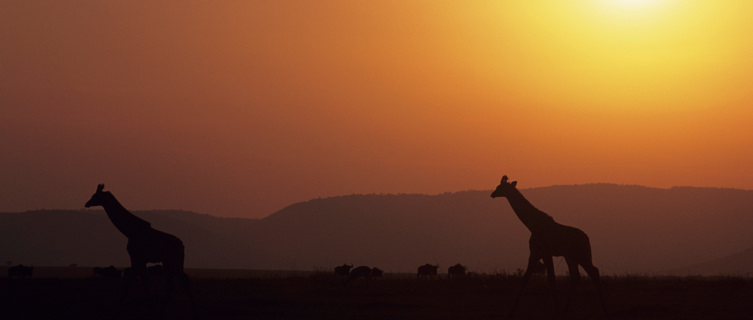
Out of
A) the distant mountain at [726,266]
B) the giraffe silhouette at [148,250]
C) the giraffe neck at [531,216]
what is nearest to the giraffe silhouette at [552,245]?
the giraffe neck at [531,216]

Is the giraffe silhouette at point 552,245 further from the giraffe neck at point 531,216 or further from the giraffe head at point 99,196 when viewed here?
the giraffe head at point 99,196

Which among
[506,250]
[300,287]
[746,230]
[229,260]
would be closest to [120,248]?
[229,260]

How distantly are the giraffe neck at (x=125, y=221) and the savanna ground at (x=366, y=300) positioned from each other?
1636 mm

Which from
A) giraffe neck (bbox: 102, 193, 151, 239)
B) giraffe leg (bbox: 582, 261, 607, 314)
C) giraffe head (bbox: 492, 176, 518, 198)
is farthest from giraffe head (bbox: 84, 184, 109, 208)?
giraffe leg (bbox: 582, 261, 607, 314)

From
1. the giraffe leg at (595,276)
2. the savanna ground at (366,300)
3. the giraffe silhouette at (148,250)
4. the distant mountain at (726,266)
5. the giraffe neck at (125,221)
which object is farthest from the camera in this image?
the distant mountain at (726,266)

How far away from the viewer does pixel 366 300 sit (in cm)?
2888

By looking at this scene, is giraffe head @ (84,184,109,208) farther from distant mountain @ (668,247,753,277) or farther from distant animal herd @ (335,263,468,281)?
distant mountain @ (668,247,753,277)

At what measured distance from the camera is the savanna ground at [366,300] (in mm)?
23781

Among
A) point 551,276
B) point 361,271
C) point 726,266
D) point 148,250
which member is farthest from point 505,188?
point 726,266

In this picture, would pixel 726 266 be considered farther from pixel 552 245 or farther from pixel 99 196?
pixel 99 196

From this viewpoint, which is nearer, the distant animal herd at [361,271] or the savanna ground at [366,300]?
the savanna ground at [366,300]

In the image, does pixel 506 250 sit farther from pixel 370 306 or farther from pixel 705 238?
pixel 370 306

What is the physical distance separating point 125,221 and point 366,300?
716cm

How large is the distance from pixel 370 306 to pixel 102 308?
20.6 feet
